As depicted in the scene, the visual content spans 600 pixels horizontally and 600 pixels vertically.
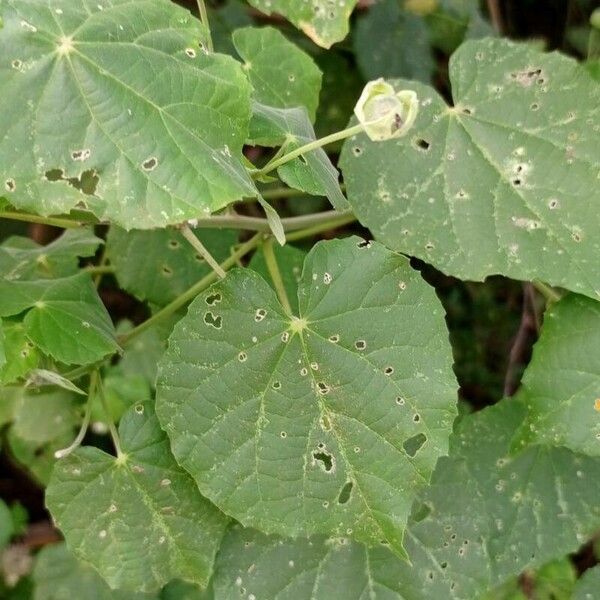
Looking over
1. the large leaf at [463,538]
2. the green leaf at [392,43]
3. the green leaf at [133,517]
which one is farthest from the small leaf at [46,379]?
the green leaf at [392,43]

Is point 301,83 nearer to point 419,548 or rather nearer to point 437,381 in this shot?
point 437,381

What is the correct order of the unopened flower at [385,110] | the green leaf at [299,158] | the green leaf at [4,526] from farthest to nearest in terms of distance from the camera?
1. the green leaf at [4,526]
2. the green leaf at [299,158]
3. the unopened flower at [385,110]

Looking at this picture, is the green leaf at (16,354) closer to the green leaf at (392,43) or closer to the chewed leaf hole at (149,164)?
the chewed leaf hole at (149,164)

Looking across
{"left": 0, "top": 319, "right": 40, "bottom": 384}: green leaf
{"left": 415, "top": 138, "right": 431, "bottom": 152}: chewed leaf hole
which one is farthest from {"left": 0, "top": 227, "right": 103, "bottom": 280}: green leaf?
{"left": 415, "top": 138, "right": 431, "bottom": 152}: chewed leaf hole

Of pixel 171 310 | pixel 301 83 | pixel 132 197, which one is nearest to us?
pixel 132 197

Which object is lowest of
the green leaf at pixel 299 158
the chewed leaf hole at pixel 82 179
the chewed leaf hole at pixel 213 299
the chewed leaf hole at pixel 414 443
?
the chewed leaf hole at pixel 414 443

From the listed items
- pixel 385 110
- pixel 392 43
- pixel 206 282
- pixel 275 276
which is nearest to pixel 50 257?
pixel 206 282

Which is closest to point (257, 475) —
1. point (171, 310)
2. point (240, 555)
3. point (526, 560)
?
point (240, 555)
